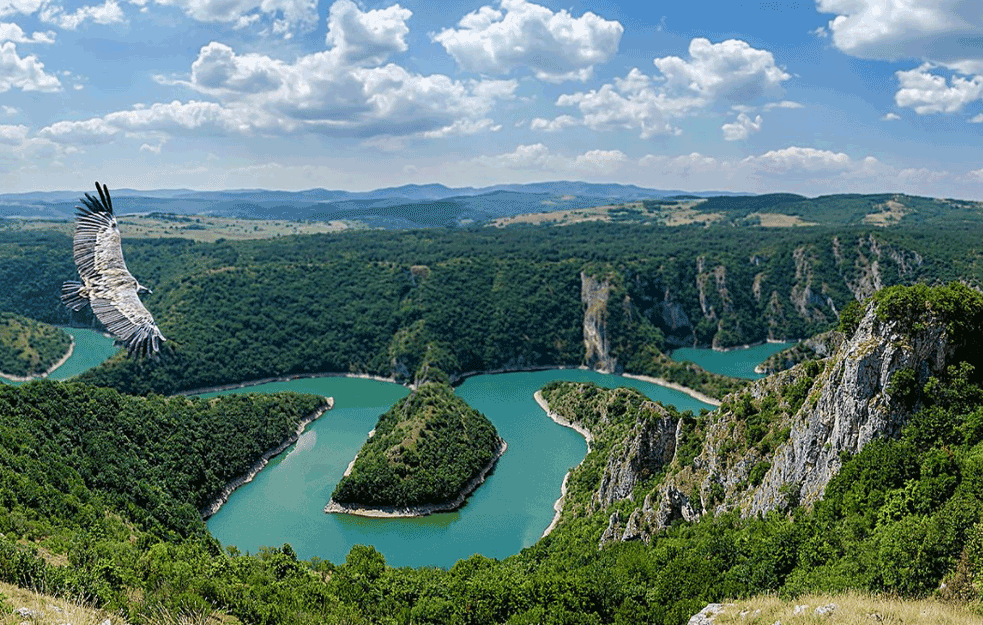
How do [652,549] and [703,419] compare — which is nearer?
[652,549]

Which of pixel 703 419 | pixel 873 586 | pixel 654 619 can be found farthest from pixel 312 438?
pixel 873 586

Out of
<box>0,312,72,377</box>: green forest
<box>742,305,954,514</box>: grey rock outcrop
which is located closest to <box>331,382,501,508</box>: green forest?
<box>742,305,954,514</box>: grey rock outcrop

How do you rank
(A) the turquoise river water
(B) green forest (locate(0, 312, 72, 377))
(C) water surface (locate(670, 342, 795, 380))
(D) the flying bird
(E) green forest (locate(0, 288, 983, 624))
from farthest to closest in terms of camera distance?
(C) water surface (locate(670, 342, 795, 380))
(B) green forest (locate(0, 312, 72, 377))
(A) the turquoise river water
(E) green forest (locate(0, 288, 983, 624))
(D) the flying bird

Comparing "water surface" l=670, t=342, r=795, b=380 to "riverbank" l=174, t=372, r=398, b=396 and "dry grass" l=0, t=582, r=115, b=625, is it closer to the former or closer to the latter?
"riverbank" l=174, t=372, r=398, b=396

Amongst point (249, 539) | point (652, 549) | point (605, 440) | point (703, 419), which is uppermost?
point (703, 419)

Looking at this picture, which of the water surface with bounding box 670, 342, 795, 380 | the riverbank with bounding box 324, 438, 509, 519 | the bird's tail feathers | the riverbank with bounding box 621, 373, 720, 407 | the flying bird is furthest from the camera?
the water surface with bounding box 670, 342, 795, 380

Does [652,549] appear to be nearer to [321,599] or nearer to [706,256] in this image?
[321,599]
